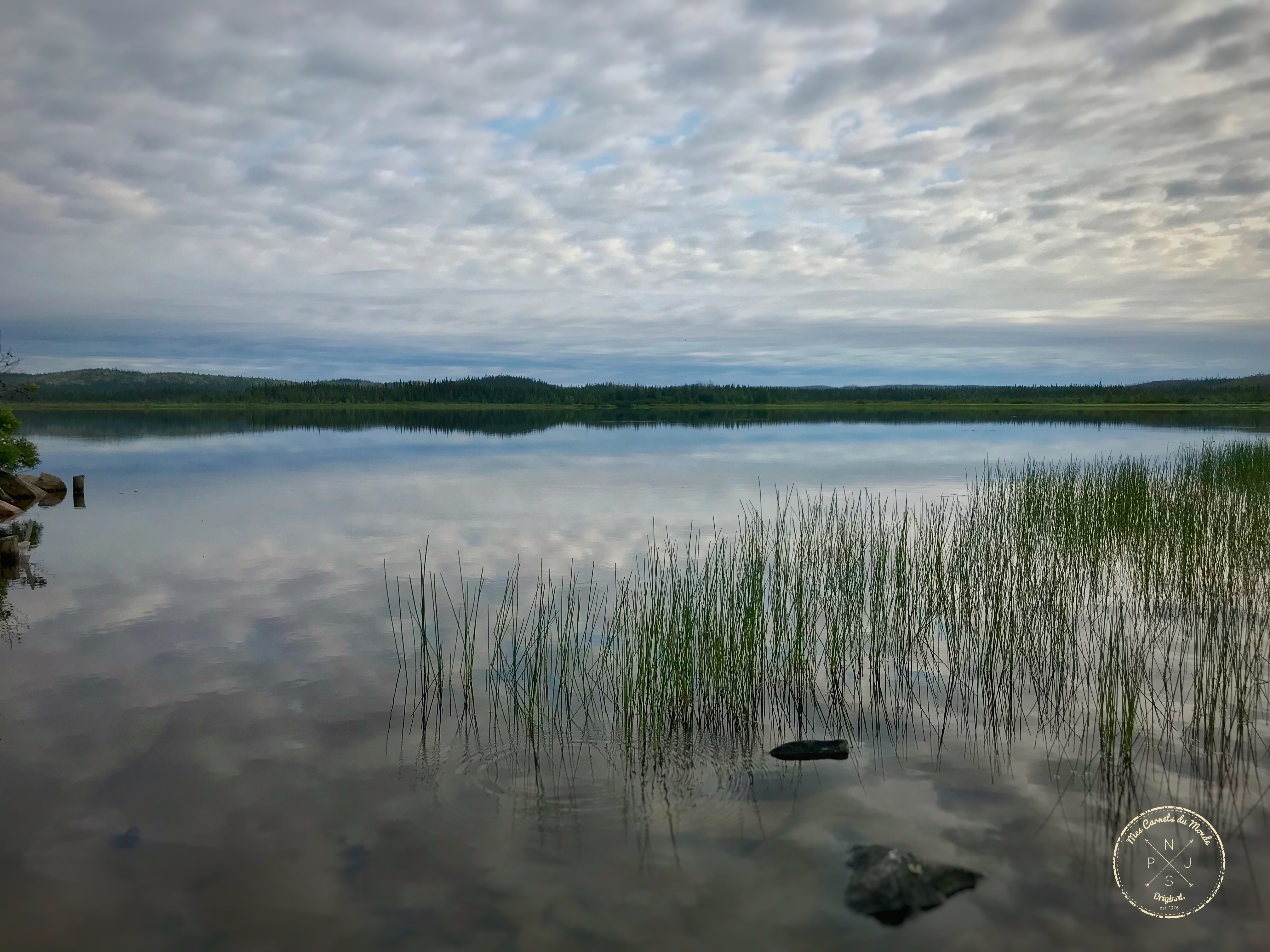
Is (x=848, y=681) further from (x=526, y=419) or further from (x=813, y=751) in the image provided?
(x=526, y=419)

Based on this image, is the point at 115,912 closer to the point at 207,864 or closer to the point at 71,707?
the point at 207,864

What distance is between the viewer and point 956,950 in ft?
11.7

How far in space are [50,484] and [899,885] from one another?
73.4 ft

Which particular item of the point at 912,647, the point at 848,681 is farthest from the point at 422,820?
the point at 912,647

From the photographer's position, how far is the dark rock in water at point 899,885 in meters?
3.83

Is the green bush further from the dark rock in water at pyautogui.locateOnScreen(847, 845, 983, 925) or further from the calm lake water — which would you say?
the dark rock in water at pyautogui.locateOnScreen(847, 845, 983, 925)

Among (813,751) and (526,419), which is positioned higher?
(526,419)

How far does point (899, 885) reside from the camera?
154 inches

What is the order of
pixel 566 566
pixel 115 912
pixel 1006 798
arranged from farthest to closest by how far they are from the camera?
pixel 566 566 < pixel 1006 798 < pixel 115 912

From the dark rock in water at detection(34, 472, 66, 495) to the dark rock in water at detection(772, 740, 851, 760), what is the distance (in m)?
20.4

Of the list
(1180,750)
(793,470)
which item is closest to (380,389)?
(793,470)

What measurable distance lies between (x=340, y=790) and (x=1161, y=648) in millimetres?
6858

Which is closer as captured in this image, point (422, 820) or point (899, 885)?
point (899, 885)

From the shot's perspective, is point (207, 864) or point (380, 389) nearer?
point (207, 864)
